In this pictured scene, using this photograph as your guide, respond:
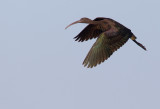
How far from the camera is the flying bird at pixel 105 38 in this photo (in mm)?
16891

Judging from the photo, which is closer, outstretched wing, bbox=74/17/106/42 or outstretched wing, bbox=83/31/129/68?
outstretched wing, bbox=83/31/129/68

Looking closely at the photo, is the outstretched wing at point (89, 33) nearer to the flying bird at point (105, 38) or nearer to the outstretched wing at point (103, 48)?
the flying bird at point (105, 38)

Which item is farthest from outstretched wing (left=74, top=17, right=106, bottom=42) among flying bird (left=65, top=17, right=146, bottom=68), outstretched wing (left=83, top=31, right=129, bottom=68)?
outstretched wing (left=83, top=31, right=129, bottom=68)

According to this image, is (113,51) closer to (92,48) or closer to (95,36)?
(92,48)

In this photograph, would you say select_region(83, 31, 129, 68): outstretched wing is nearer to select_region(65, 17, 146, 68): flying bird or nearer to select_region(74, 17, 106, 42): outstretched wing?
select_region(65, 17, 146, 68): flying bird

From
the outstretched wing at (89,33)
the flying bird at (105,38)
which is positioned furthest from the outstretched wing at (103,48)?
the outstretched wing at (89,33)

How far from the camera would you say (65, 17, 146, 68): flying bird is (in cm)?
1689

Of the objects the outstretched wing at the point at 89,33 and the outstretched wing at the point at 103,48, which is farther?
the outstretched wing at the point at 89,33

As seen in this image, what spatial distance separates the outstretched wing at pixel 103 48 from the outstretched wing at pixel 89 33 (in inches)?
47.0

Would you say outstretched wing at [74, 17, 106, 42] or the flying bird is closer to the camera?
the flying bird

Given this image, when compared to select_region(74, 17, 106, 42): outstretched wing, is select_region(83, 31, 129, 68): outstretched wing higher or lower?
lower

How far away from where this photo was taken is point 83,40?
19094 mm

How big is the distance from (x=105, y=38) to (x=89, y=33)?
5.90 feet

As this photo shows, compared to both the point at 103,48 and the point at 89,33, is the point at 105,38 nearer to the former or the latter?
the point at 103,48
